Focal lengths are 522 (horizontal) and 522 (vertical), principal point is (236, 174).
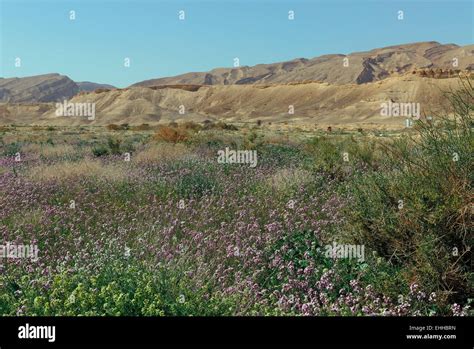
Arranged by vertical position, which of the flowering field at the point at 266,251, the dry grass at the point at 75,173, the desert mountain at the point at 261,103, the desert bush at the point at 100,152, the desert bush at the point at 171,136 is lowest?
the flowering field at the point at 266,251

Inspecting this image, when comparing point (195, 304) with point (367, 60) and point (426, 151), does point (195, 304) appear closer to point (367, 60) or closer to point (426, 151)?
point (426, 151)

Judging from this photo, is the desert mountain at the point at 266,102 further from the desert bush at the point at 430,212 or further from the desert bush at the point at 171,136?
the desert bush at the point at 430,212

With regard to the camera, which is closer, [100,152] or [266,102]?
[100,152]

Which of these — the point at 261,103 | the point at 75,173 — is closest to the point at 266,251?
the point at 75,173

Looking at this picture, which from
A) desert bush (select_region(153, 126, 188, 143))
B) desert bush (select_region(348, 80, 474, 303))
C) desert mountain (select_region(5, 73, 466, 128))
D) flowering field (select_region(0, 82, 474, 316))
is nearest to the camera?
flowering field (select_region(0, 82, 474, 316))

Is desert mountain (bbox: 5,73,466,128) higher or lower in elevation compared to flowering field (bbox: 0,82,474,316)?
higher

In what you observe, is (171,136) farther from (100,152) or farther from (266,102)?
(266,102)

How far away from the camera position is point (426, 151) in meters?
5.47

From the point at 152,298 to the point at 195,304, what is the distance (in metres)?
0.32

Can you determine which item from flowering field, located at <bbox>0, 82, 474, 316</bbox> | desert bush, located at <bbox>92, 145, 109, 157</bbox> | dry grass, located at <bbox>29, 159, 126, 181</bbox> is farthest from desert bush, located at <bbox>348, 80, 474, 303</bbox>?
desert bush, located at <bbox>92, 145, 109, 157</bbox>

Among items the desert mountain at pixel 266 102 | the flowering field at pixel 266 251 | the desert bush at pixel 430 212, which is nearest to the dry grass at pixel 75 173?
the flowering field at pixel 266 251

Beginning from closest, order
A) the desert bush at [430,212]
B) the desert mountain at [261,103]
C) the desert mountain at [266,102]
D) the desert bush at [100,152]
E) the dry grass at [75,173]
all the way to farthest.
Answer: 1. the desert bush at [430,212]
2. the dry grass at [75,173]
3. the desert bush at [100,152]
4. the desert mountain at [261,103]
5. the desert mountain at [266,102]

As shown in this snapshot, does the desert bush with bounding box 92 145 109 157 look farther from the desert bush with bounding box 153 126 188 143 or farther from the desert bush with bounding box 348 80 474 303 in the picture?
the desert bush with bounding box 348 80 474 303

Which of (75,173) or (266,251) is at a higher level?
(75,173)
